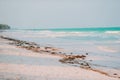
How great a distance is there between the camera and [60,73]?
37.4 ft

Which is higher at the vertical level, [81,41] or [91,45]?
[91,45]

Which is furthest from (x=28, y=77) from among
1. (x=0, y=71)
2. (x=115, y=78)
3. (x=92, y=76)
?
(x=115, y=78)

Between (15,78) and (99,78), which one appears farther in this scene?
(99,78)

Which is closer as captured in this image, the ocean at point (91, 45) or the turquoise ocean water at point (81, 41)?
the ocean at point (91, 45)

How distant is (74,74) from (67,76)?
2.24ft

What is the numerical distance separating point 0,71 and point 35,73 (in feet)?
5.43

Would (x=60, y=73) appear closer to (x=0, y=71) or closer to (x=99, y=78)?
(x=99, y=78)

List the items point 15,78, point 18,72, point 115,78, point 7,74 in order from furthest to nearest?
1. point 115,78
2. point 18,72
3. point 7,74
4. point 15,78

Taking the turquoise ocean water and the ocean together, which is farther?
the turquoise ocean water

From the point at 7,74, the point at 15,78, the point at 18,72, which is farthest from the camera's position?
the point at 18,72

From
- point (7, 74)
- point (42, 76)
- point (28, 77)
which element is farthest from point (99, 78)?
point (7, 74)

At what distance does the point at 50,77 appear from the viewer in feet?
33.8

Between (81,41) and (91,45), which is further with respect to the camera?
(81,41)

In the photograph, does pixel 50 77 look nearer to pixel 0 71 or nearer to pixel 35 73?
pixel 35 73
